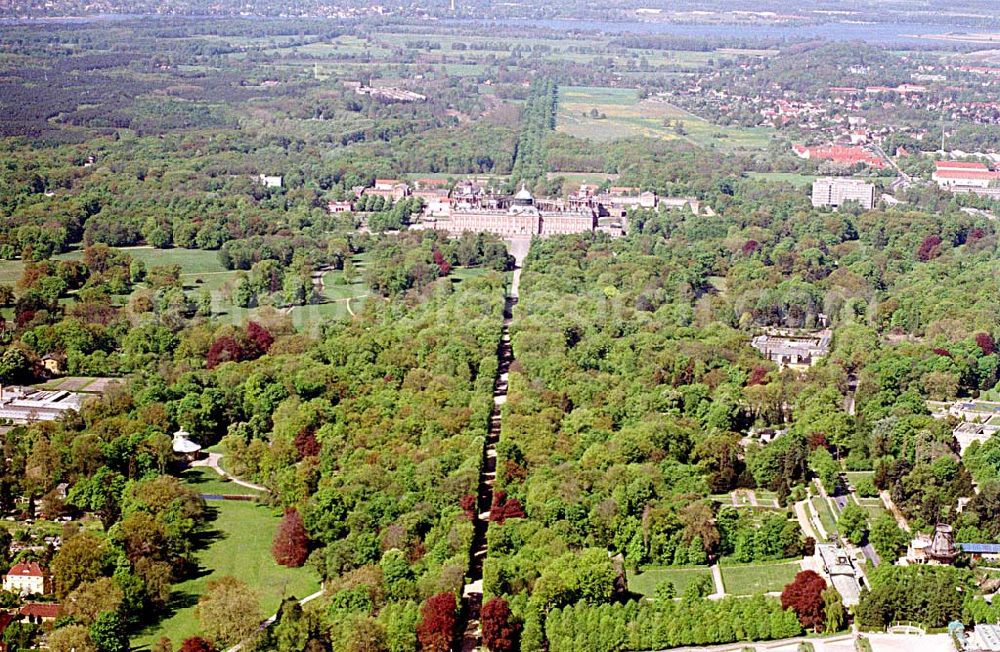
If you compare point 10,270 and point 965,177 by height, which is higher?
point 10,270

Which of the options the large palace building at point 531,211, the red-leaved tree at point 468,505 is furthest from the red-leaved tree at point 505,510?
the large palace building at point 531,211

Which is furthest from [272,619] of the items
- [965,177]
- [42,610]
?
[965,177]

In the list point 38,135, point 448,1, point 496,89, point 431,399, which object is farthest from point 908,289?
point 448,1

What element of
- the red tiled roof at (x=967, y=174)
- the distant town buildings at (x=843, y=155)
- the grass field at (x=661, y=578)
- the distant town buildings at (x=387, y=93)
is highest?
the grass field at (x=661, y=578)

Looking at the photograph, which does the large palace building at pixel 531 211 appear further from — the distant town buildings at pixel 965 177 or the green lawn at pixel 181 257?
the distant town buildings at pixel 965 177

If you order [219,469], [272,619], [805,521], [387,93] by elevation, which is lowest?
[387,93]

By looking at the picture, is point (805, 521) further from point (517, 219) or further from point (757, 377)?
point (517, 219)

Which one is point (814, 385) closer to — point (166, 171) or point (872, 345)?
point (872, 345)

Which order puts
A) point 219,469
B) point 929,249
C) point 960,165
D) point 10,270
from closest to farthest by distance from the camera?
point 219,469
point 10,270
point 929,249
point 960,165

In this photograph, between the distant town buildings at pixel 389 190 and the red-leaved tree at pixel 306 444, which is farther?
the distant town buildings at pixel 389 190
